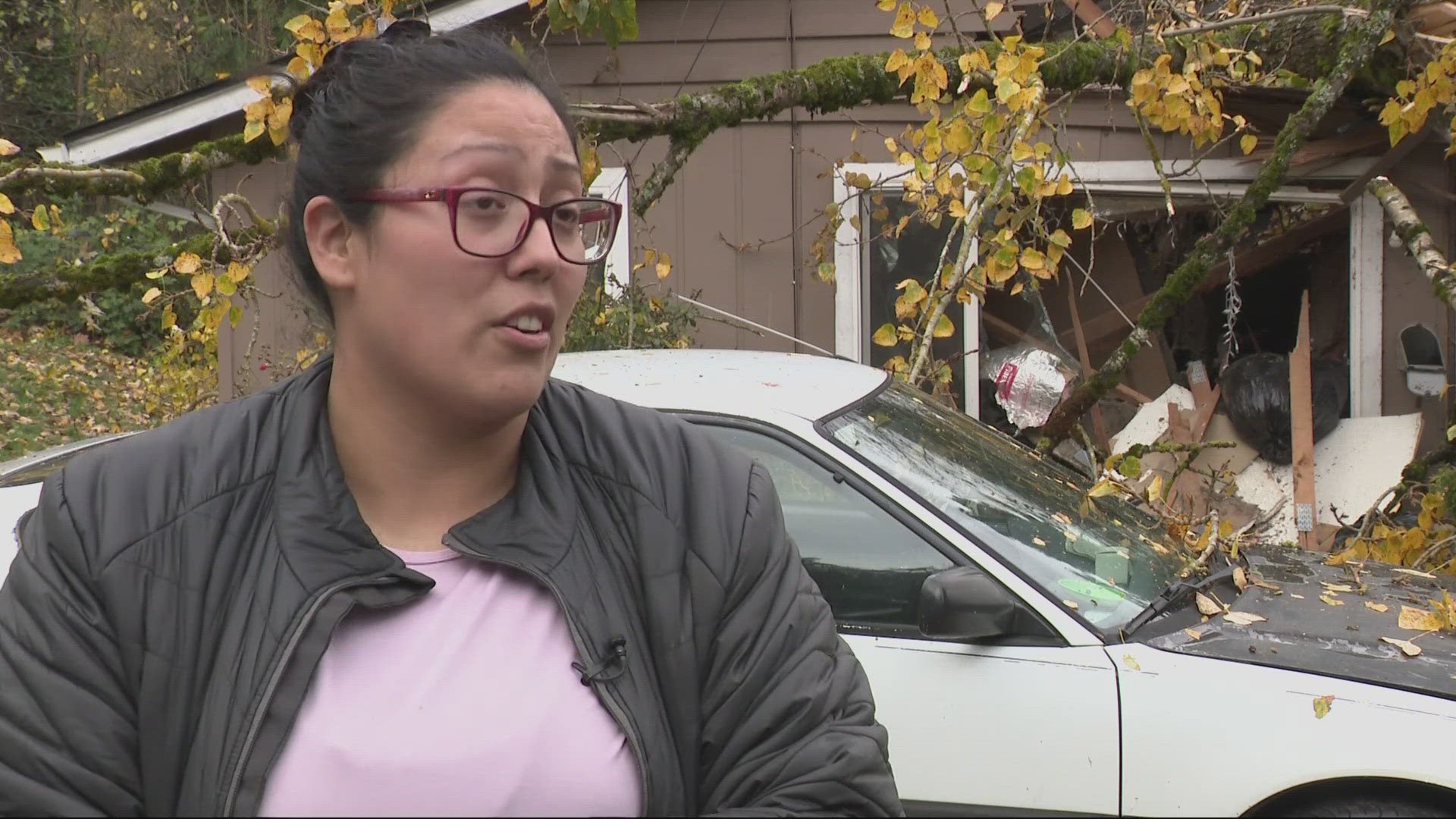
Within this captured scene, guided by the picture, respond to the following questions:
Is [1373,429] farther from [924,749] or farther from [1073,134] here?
[924,749]

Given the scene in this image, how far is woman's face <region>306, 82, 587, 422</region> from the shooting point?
144 centimetres

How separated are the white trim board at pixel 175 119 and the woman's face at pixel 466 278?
5.81 m

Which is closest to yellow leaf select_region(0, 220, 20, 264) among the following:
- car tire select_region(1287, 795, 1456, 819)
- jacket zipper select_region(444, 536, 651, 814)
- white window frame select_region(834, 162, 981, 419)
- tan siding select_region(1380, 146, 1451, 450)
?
jacket zipper select_region(444, 536, 651, 814)

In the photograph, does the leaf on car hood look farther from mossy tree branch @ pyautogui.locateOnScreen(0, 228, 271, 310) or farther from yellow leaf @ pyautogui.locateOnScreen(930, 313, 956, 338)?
mossy tree branch @ pyautogui.locateOnScreen(0, 228, 271, 310)

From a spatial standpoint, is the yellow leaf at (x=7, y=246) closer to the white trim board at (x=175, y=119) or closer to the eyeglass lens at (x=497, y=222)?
the eyeglass lens at (x=497, y=222)

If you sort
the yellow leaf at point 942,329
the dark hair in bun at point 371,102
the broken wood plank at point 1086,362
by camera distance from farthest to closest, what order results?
1. the broken wood plank at point 1086,362
2. the yellow leaf at point 942,329
3. the dark hair in bun at point 371,102

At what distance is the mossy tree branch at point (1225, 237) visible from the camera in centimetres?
545

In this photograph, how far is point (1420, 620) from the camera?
334 cm

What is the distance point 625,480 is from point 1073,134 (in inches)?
264

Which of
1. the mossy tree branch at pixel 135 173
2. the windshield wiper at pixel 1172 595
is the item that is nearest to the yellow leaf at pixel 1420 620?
the windshield wiper at pixel 1172 595

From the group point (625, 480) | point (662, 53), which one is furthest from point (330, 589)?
point (662, 53)

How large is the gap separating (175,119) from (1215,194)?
5703 mm

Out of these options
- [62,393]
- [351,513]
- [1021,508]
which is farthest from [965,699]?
[62,393]

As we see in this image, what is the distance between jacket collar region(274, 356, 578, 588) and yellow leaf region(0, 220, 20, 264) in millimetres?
2646
